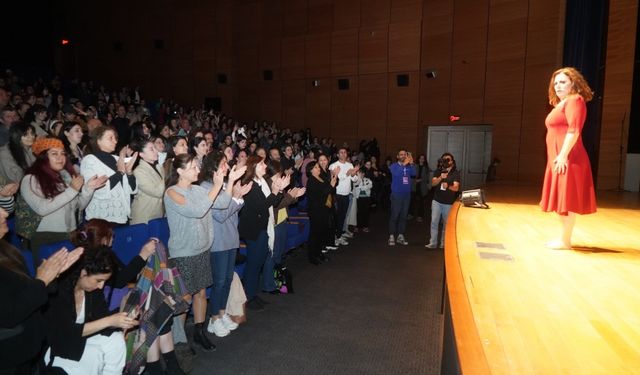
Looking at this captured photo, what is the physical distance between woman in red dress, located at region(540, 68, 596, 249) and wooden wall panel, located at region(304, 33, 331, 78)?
12.0m

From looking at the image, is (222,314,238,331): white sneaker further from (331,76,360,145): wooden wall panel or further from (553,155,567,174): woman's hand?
(331,76,360,145): wooden wall panel

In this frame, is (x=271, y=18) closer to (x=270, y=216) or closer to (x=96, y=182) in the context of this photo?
(x=270, y=216)

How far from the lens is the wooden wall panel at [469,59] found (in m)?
11.8

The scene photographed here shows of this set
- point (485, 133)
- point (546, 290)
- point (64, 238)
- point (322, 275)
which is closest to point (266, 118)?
point (485, 133)

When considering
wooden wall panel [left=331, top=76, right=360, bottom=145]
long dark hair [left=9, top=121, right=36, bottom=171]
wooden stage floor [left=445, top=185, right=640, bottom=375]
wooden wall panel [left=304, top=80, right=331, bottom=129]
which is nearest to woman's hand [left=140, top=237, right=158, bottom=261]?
wooden stage floor [left=445, top=185, right=640, bottom=375]

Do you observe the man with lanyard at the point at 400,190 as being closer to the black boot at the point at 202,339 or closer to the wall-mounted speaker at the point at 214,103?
the black boot at the point at 202,339

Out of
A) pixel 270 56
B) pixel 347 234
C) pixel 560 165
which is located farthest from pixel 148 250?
pixel 270 56

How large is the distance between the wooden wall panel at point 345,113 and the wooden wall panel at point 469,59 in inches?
135

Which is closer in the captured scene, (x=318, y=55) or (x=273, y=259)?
(x=273, y=259)

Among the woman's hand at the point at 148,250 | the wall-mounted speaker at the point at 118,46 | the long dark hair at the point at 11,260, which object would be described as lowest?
the woman's hand at the point at 148,250

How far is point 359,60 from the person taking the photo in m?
13.7

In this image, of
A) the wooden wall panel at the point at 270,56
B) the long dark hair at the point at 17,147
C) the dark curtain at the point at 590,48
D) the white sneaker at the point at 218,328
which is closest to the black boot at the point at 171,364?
the white sneaker at the point at 218,328

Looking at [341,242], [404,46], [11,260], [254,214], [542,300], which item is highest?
[404,46]

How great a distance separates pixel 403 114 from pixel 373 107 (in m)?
1.14
